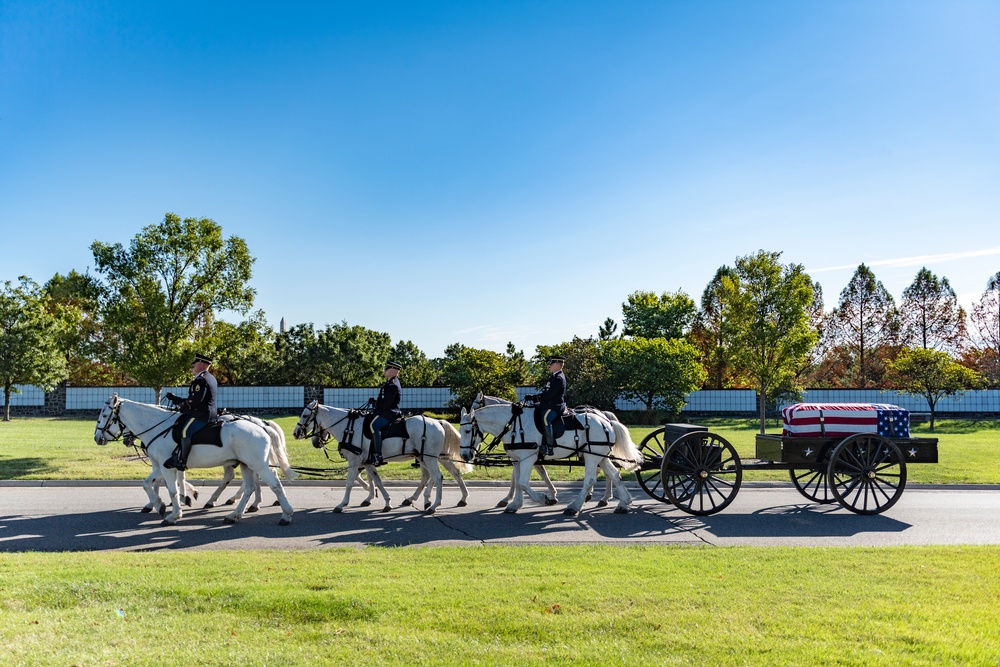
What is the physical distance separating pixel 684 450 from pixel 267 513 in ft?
22.8

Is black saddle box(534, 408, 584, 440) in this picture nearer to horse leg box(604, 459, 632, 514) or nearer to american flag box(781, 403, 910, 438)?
horse leg box(604, 459, 632, 514)

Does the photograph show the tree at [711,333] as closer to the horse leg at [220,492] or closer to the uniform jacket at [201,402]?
the horse leg at [220,492]

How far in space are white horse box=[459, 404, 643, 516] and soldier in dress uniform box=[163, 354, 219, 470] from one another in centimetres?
408

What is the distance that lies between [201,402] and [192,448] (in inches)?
27.5

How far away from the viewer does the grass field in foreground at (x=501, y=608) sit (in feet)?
16.7

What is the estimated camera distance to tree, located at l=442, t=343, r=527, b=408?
35000 mm

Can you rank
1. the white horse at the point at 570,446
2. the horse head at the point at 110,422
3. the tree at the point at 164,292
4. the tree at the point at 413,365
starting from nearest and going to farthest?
the horse head at the point at 110,422, the white horse at the point at 570,446, the tree at the point at 164,292, the tree at the point at 413,365

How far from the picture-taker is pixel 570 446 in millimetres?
11883

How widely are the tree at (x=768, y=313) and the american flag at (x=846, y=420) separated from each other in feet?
42.0

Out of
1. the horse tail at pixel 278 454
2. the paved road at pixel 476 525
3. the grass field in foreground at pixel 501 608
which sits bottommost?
Answer: the paved road at pixel 476 525

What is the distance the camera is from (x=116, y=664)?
4836 millimetres

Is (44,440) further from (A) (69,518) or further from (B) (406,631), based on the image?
(B) (406,631)

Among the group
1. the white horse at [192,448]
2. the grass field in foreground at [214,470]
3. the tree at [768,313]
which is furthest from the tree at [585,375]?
the white horse at [192,448]

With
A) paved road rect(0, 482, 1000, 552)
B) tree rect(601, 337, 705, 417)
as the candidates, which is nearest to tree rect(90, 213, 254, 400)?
paved road rect(0, 482, 1000, 552)
